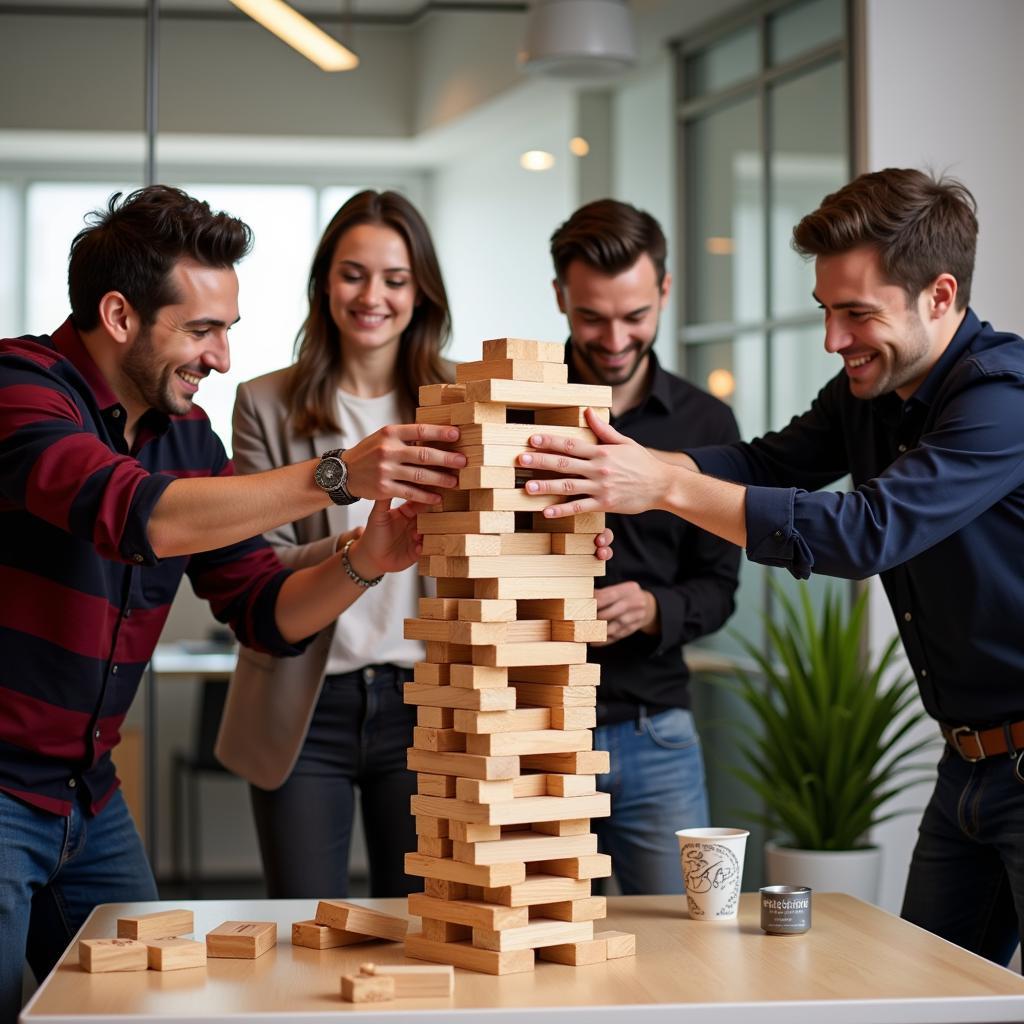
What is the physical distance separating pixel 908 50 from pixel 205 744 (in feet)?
9.42

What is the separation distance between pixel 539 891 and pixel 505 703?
246mm

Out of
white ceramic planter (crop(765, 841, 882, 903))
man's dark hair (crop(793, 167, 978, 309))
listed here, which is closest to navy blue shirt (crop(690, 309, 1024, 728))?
man's dark hair (crop(793, 167, 978, 309))

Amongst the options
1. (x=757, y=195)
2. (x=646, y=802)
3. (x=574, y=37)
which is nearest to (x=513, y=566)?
(x=646, y=802)

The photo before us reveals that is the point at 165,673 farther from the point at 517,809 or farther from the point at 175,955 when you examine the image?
the point at 517,809

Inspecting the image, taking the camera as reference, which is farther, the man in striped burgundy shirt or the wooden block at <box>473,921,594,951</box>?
the man in striped burgundy shirt

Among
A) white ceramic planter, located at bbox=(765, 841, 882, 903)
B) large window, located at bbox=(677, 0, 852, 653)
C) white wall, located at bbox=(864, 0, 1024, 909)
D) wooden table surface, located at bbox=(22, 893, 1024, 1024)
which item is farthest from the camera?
large window, located at bbox=(677, 0, 852, 653)

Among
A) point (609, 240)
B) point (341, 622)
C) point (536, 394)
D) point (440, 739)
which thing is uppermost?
point (609, 240)

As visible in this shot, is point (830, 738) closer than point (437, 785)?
No

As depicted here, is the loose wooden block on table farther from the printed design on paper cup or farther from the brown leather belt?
A: the brown leather belt

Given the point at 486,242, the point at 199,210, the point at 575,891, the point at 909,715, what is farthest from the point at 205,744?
the point at 575,891

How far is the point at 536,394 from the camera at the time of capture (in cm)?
185

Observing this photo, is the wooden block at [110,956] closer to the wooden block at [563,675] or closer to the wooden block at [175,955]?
the wooden block at [175,955]

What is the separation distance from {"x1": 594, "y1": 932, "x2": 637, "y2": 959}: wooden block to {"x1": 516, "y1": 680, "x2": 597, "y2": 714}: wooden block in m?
0.29

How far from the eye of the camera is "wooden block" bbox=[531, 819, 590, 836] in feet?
6.07
